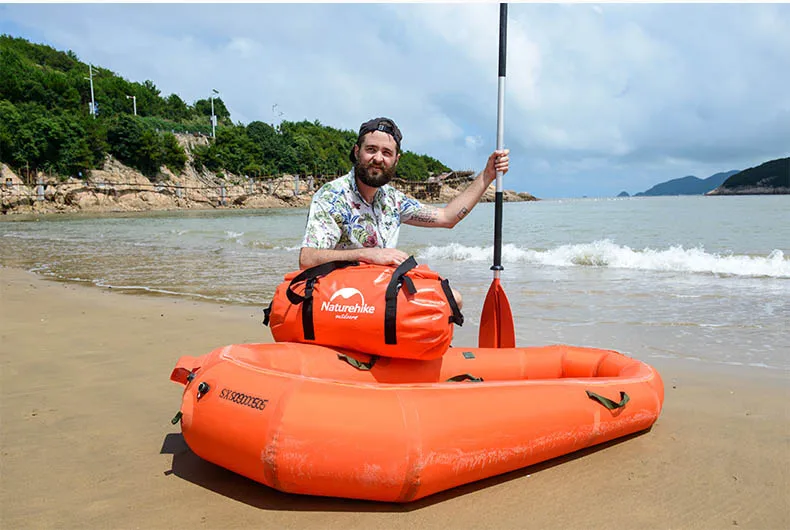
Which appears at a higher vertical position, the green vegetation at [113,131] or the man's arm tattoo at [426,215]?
the green vegetation at [113,131]

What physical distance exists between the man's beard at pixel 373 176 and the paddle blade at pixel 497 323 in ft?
4.23

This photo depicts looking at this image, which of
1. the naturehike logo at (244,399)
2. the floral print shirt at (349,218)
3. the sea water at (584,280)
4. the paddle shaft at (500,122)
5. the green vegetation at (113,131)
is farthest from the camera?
the green vegetation at (113,131)

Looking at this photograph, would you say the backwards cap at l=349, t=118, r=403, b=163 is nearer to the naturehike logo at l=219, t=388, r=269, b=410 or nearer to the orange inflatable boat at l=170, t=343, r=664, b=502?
the orange inflatable boat at l=170, t=343, r=664, b=502

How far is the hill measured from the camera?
4528 inches

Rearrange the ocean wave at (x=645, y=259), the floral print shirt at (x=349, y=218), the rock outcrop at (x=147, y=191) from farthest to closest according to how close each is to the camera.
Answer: the rock outcrop at (x=147, y=191)
the ocean wave at (x=645, y=259)
the floral print shirt at (x=349, y=218)

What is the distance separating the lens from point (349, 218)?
312 cm

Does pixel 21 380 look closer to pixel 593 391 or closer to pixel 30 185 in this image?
pixel 593 391

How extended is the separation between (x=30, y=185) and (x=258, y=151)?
36197 millimetres

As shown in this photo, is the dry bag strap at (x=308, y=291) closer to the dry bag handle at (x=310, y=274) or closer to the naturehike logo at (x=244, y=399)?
the dry bag handle at (x=310, y=274)

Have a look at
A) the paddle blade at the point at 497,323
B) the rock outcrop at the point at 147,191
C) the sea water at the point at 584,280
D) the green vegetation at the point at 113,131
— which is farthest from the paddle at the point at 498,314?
the green vegetation at the point at 113,131

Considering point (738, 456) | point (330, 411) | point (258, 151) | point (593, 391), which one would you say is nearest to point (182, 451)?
point (330, 411)

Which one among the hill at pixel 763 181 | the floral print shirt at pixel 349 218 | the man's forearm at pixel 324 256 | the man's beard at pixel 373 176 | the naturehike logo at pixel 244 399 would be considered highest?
the hill at pixel 763 181

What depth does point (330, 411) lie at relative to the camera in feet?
7.07

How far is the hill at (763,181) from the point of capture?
115000mm
